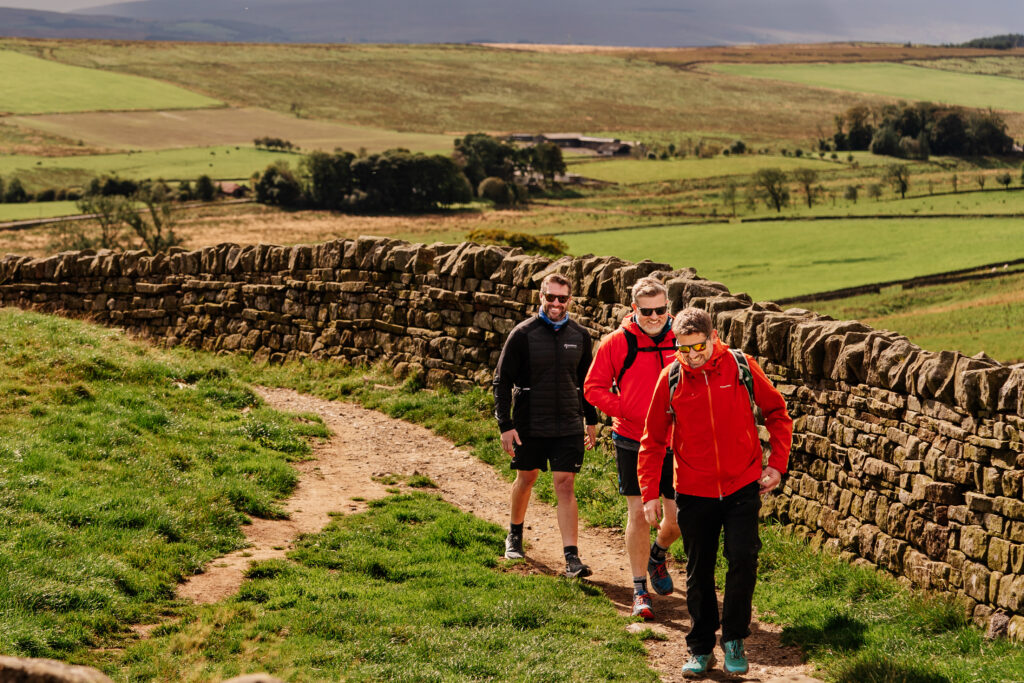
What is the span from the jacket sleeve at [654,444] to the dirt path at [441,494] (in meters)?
1.26

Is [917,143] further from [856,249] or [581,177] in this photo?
[856,249]

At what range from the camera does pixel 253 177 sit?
103 m

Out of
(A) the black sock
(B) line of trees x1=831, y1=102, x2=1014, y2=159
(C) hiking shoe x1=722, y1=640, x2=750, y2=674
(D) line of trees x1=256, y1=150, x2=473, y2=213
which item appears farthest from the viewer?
(B) line of trees x1=831, y1=102, x2=1014, y2=159

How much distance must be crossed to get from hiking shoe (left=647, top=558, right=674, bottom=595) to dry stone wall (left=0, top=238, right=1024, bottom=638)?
1783 mm

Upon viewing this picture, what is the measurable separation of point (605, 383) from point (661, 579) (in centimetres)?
175

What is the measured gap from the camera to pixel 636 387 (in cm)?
805

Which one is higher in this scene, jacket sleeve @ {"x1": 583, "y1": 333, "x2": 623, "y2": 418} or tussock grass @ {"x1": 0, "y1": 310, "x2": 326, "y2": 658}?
jacket sleeve @ {"x1": 583, "y1": 333, "x2": 623, "y2": 418}

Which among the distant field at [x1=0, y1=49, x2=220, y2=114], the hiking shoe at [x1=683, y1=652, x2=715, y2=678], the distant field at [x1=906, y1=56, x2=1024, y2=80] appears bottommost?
the hiking shoe at [x1=683, y1=652, x2=715, y2=678]

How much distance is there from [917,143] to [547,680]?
111 meters

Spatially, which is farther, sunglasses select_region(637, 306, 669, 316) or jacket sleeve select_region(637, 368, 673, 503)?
sunglasses select_region(637, 306, 669, 316)

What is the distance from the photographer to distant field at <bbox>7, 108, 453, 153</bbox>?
133m

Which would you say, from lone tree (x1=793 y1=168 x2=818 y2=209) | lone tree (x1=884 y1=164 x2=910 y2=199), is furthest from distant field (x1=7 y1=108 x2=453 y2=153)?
lone tree (x1=884 y1=164 x2=910 y2=199)

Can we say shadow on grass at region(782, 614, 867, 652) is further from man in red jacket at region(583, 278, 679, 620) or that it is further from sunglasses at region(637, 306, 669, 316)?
sunglasses at region(637, 306, 669, 316)

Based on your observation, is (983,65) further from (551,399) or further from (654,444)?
(654,444)
